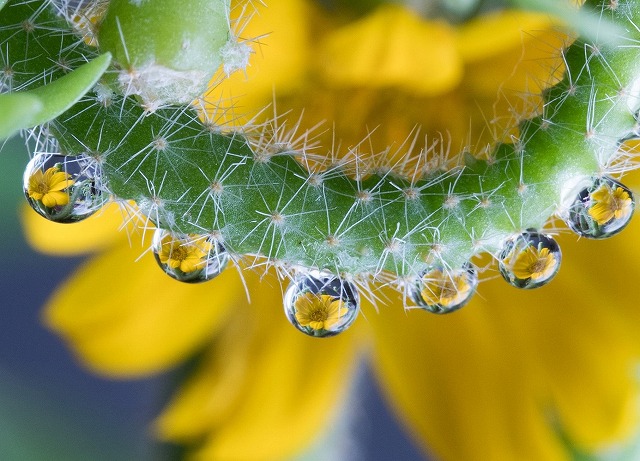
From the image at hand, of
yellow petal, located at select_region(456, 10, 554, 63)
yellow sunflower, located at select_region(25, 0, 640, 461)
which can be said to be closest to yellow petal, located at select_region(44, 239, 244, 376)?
yellow sunflower, located at select_region(25, 0, 640, 461)

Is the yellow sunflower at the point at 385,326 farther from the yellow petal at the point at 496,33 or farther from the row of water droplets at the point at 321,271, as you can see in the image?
the row of water droplets at the point at 321,271

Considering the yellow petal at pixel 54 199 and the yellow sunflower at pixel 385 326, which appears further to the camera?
the yellow sunflower at pixel 385 326

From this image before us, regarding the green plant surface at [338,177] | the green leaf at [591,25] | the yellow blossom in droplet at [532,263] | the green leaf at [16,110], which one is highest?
→ the green leaf at [591,25]

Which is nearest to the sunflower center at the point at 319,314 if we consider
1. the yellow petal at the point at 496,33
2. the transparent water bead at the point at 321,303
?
the transparent water bead at the point at 321,303

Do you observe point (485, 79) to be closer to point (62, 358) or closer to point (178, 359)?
point (178, 359)

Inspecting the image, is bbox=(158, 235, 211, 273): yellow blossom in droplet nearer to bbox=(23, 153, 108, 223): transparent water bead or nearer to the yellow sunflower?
bbox=(23, 153, 108, 223): transparent water bead

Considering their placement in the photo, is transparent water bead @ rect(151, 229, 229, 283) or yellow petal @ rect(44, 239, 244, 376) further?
yellow petal @ rect(44, 239, 244, 376)

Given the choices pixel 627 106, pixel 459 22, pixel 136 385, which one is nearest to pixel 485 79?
pixel 459 22

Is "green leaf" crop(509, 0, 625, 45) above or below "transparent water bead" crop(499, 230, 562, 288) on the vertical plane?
above
